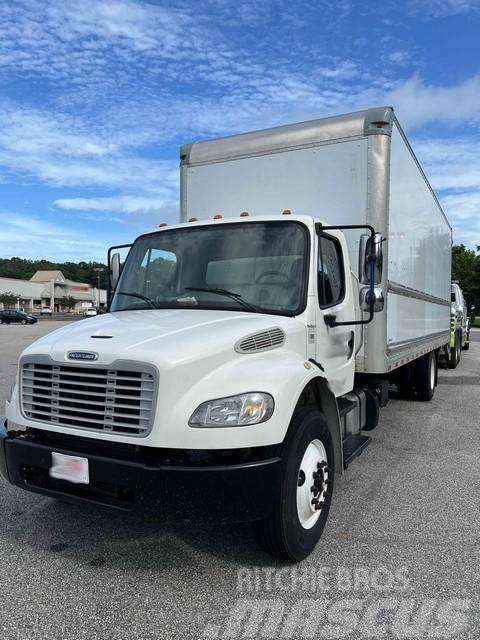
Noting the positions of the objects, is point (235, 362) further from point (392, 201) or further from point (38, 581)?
point (392, 201)

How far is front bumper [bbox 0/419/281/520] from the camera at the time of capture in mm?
2852

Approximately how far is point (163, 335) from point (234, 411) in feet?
2.15

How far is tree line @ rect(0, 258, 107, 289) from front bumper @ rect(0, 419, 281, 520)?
13985cm

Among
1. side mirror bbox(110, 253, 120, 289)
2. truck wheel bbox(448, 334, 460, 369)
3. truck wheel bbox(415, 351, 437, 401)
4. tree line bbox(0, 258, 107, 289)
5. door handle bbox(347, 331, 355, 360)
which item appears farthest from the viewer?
tree line bbox(0, 258, 107, 289)

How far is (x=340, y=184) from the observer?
519 cm

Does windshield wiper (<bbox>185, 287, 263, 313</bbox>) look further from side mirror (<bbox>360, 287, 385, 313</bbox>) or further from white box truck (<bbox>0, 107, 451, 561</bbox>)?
side mirror (<bbox>360, 287, 385, 313</bbox>)

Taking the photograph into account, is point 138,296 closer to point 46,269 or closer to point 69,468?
point 69,468

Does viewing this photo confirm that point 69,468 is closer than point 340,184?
Yes

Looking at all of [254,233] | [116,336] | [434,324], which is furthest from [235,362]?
[434,324]

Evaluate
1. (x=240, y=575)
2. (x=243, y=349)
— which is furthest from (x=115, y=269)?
→ (x=240, y=575)

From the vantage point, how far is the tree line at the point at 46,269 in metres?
140

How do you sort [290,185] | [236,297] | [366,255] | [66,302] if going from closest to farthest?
1. [236,297]
2. [366,255]
3. [290,185]
4. [66,302]

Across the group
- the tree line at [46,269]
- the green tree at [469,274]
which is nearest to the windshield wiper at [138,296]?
the green tree at [469,274]

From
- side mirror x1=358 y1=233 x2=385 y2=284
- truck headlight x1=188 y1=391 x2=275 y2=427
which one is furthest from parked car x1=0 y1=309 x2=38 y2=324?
truck headlight x1=188 y1=391 x2=275 y2=427
